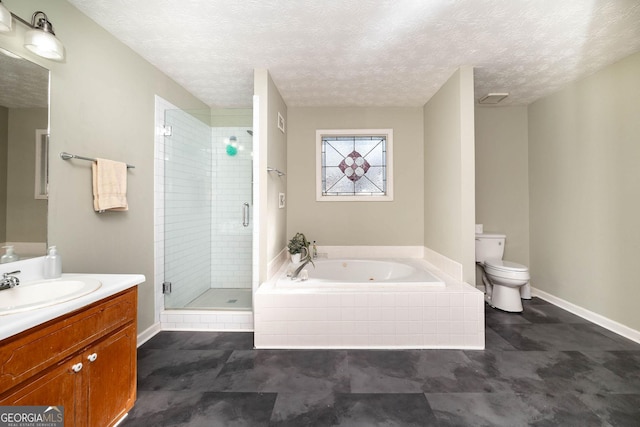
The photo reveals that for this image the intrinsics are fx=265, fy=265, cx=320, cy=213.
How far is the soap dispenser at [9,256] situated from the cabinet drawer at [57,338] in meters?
0.57

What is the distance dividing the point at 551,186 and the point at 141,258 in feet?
14.0

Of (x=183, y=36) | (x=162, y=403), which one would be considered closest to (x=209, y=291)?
(x=162, y=403)

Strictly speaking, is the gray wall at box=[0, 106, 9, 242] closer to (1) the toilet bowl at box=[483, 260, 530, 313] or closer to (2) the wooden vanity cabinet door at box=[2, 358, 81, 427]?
(2) the wooden vanity cabinet door at box=[2, 358, 81, 427]

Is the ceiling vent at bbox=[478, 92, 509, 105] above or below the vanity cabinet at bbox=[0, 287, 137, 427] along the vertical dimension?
above

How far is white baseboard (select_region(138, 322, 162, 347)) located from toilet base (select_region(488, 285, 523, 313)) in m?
3.47

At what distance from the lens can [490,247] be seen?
3.14 m

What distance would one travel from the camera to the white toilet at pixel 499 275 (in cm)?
277

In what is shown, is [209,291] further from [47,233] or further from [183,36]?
[183,36]

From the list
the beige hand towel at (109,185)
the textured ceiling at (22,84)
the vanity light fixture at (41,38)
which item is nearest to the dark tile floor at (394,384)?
the beige hand towel at (109,185)

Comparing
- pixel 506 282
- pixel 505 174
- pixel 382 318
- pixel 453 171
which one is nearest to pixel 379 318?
pixel 382 318

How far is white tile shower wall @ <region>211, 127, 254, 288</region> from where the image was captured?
2.91m

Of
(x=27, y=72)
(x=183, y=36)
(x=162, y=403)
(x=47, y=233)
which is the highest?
(x=183, y=36)

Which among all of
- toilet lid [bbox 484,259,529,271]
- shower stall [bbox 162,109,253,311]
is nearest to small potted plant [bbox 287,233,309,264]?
shower stall [bbox 162,109,253,311]

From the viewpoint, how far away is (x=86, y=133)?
1752mm
